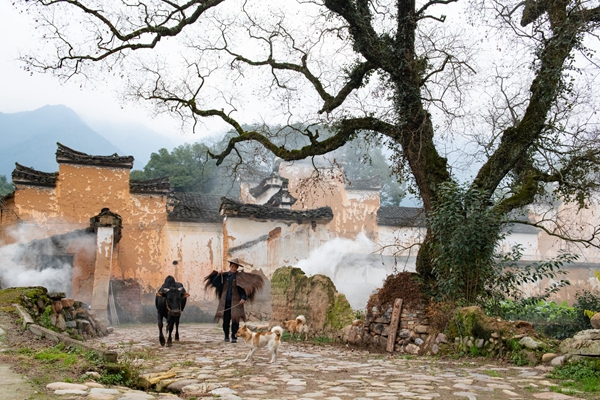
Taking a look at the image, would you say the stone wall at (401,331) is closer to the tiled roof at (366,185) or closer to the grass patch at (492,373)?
the grass patch at (492,373)

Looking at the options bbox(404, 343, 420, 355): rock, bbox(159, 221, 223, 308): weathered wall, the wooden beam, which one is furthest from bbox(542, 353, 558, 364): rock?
bbox(159, 221, 223, 308): weathered wall

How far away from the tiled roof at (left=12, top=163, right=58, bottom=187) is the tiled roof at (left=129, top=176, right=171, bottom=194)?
3.15 meters

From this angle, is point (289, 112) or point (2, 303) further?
point (289, 112)

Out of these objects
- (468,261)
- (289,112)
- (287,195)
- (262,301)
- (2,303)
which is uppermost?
(289,112)

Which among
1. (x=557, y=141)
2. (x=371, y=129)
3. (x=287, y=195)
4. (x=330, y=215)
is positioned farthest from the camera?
(x=287, y=195)

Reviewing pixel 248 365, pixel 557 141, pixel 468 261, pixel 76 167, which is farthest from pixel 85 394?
pixel 76 167

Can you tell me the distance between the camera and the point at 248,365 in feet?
27.8

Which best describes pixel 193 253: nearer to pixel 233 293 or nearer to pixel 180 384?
pixel 233 293

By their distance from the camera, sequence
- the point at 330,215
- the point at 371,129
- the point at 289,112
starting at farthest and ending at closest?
the point at 330,215 → the point at 289,112 → the point at 371,129

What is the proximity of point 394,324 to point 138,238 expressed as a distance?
52.3ft

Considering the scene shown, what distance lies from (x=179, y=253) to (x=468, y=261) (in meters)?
16.4

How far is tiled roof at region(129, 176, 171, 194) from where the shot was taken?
24.3 metres

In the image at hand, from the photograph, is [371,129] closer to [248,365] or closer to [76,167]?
[248,365]

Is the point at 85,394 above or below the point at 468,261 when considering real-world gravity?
below
